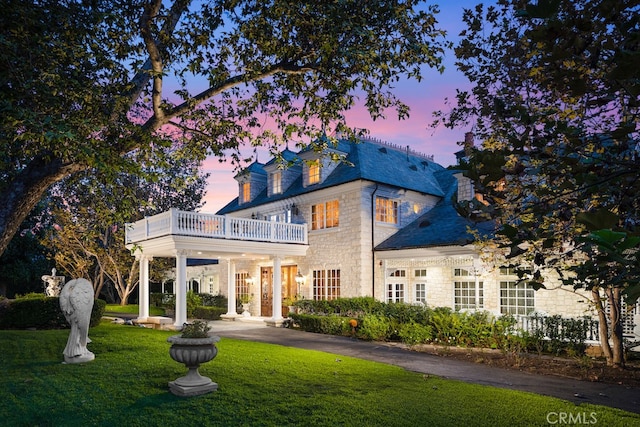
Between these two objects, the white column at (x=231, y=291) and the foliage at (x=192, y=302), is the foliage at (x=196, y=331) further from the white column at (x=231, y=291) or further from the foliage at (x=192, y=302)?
the foliage at (x=192, y=302)

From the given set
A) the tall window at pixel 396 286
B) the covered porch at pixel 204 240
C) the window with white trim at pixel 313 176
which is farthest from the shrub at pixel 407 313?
the window with white trim at pixel 313 176

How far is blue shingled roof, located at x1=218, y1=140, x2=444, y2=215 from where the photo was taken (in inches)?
817

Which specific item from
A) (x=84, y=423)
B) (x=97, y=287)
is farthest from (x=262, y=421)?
(x=97, y=287)

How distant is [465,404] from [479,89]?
4.95 meters

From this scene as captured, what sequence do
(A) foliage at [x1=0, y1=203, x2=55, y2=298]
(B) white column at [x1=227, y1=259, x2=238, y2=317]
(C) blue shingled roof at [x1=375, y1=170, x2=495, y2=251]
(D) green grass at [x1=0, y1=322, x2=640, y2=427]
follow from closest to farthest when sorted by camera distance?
(D) green grass at [x1=0, y1=322, x2=640, y2=427] < (C) blue shingled roof at [x1=375, y1=170, x2=495, y2=251] < (B) white column at [x1=227, y1=259, x2=238, y2=317] < (A) foliage at [x1=0, y1=203, x2=55, y2=298]

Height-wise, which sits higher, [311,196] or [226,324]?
[311,196]

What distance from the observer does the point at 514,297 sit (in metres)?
Answer: 16.2

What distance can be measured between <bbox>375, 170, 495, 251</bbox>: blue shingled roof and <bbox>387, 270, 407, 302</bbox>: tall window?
53.7 inches

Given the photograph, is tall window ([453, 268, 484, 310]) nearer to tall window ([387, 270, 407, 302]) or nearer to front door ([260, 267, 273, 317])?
tall window ([387, 270, 407, 302])

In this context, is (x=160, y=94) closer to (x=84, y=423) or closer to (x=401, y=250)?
(x=84, y=423)

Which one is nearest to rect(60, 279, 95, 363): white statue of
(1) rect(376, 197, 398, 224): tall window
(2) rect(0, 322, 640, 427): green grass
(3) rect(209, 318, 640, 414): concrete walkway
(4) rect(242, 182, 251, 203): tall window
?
(2) rect(0, 322, 640, 427): green grass

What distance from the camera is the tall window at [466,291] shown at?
17125 mm

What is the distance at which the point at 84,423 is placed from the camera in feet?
20.8

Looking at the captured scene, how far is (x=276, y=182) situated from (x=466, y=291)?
11961 mm
